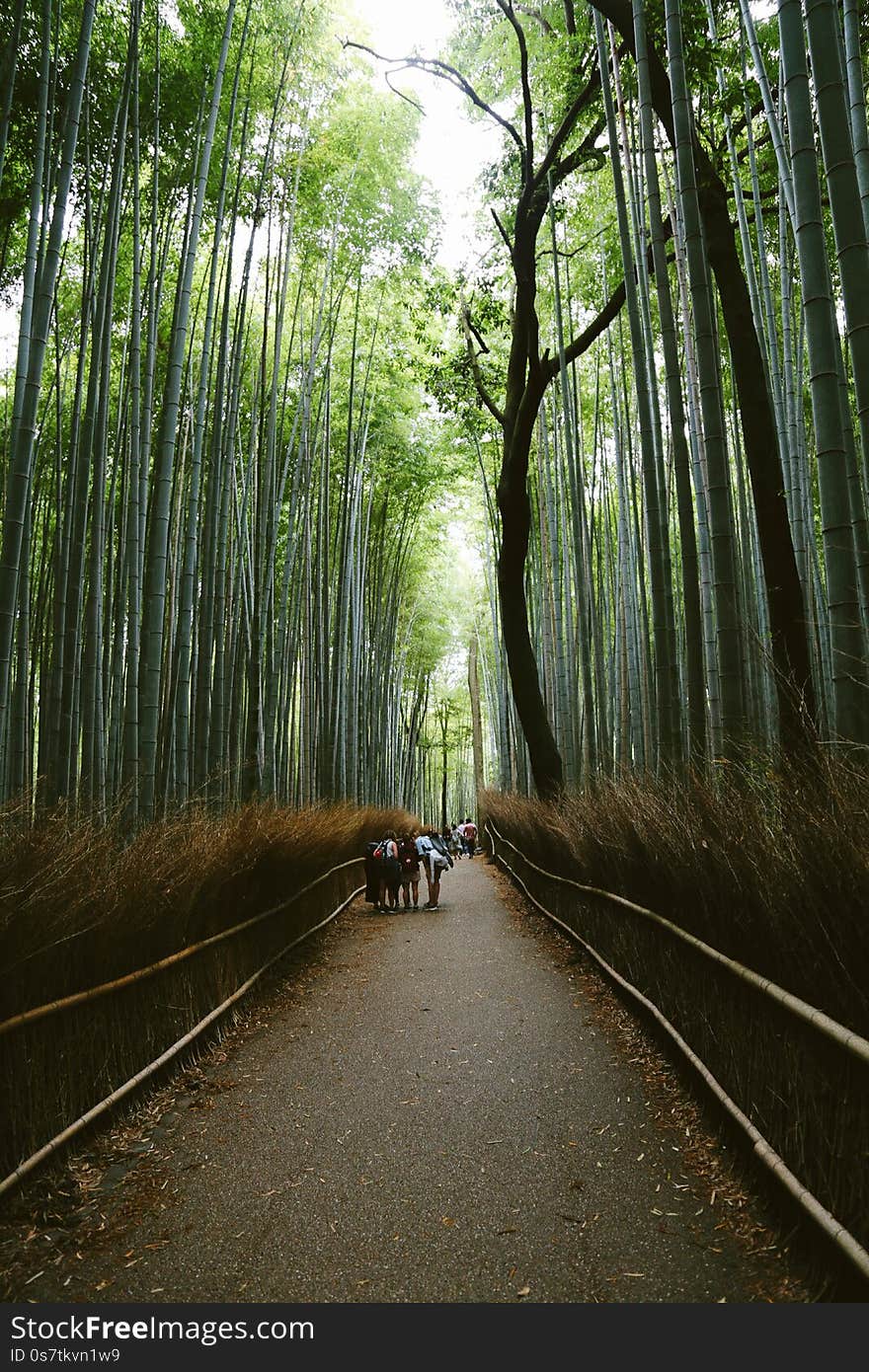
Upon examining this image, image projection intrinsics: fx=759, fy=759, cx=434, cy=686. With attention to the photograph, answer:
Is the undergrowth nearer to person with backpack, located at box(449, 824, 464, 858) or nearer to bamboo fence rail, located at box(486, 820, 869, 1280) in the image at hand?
bamboo fence rail, located at box(486, 820, 869, 1280)

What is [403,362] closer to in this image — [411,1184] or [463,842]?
[411,1184]

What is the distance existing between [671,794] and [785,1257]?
1743 millimetres

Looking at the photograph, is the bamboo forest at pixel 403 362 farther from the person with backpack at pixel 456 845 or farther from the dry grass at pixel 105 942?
the person with backpack at pixel 456 845

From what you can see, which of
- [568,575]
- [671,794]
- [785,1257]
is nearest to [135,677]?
[671,794]

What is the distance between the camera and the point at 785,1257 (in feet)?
4.53

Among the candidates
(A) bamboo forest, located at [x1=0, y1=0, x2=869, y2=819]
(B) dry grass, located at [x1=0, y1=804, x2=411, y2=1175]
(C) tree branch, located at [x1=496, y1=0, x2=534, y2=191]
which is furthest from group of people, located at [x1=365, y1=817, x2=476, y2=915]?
(C) tree branch, located at [x1=496, y1=0, x2=534, y2=191]

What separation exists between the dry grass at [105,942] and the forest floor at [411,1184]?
0.56 feet

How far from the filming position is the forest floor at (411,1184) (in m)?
1.42

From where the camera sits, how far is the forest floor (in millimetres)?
1424

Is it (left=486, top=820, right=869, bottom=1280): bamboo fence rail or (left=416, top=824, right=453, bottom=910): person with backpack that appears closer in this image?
(left=486, top=820, right=869, bottom=1280): bamboo fence rail

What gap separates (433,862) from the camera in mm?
7402

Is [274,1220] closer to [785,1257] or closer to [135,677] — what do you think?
[785,1257]

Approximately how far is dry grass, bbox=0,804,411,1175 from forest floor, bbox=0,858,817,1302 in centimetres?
17

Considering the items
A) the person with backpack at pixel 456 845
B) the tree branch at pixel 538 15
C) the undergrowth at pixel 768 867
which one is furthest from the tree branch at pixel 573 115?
the person with backpack at pixel 456 845
